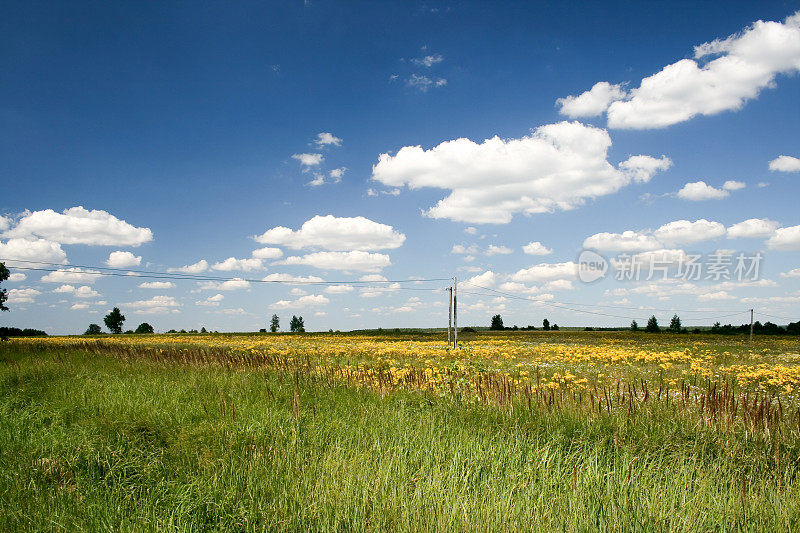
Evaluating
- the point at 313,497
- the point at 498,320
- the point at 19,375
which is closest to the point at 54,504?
the point at 313,497

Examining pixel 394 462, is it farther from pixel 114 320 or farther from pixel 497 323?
pixel 114 320

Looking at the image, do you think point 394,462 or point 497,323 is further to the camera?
point 497,323

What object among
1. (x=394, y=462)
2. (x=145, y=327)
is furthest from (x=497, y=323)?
(x=394, y=462)

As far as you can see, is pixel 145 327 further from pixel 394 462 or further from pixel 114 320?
pixel 394 462

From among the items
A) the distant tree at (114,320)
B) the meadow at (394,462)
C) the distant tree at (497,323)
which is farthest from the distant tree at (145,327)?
the meadow at (394,462)

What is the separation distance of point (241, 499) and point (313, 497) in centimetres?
59

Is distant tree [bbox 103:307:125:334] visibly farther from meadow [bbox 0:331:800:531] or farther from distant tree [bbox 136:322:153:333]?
meadow [bbox 0:331:800:531]

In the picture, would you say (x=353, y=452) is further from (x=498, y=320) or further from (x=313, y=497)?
(x=498, y=320)

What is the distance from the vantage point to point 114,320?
11556cm

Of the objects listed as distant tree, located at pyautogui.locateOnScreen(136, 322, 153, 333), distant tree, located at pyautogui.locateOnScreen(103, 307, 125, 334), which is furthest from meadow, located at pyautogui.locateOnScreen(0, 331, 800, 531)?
distant tree, located at pyautogui.locateOnScreen(103, 307, 125, 334)

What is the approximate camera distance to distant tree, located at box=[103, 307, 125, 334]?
379ft

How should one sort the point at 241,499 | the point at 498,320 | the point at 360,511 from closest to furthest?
the point at 360,511
the point at 241,499
the point at 498,320

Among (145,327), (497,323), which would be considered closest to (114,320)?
(145,327)

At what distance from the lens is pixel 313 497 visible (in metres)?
2.94
